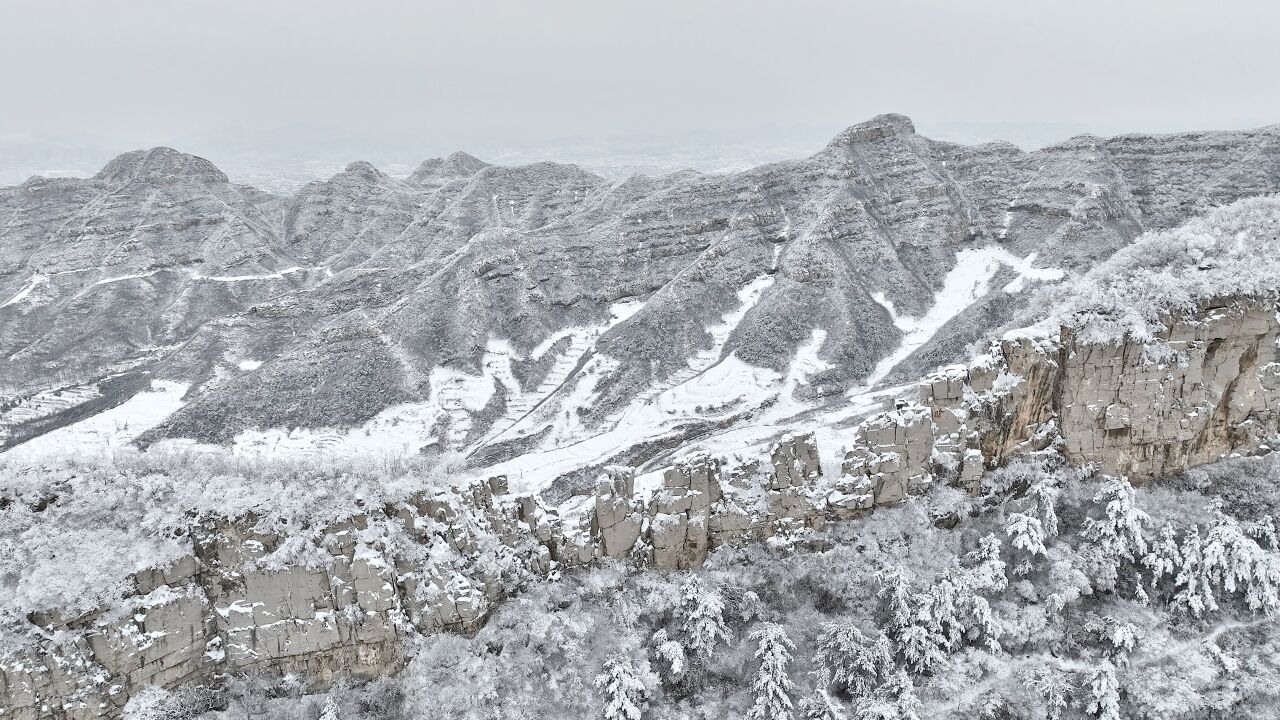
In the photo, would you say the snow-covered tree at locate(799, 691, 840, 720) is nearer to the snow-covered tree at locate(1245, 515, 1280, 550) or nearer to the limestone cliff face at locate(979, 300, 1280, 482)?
the limestone cliff face at locate(979, 300, 1280, 482)

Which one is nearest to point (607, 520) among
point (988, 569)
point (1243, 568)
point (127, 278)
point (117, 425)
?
point (988, 569)

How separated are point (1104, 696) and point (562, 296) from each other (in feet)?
248

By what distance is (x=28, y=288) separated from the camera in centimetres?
10056

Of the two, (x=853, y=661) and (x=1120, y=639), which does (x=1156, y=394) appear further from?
(x=853, y=661)

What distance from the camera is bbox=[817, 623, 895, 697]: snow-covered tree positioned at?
21109mm

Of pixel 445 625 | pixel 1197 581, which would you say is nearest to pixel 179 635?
pixel 445 625

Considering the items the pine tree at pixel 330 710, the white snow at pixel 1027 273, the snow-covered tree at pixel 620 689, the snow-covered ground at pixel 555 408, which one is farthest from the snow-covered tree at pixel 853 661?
the white snow at pixel 1027 273

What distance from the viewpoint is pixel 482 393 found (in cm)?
7300

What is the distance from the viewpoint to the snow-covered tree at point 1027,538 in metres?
24.2

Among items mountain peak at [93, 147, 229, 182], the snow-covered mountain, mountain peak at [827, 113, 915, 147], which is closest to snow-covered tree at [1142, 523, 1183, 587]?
the snow-covered mountain

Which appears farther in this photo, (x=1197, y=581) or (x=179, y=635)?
(x=1197, y=581)

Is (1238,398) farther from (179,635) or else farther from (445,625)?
(179,635)

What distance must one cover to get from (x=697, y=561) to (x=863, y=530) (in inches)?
262

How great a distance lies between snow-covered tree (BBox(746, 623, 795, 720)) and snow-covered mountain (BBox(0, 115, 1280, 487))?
81.5ft
